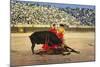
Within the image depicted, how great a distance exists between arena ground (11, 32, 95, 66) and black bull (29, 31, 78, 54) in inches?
Result: 2.2

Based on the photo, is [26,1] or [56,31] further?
[56,31]

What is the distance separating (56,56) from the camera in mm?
2301

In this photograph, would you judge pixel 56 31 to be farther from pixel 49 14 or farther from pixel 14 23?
pixel 14 23

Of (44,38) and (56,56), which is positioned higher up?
(44,38)

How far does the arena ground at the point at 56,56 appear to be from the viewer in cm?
212

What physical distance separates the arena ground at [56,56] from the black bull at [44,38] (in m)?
0.06

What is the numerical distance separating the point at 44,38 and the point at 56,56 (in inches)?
9.9

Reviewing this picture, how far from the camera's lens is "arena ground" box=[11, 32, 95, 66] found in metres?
2.12

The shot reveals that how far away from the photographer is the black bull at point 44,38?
221 cm

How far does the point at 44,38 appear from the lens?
7.41 ft
